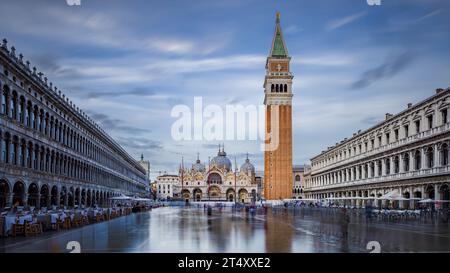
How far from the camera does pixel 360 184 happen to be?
202 ft

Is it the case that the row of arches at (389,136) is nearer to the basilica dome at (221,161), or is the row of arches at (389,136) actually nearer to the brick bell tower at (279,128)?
the brick bell tower at (279,128)

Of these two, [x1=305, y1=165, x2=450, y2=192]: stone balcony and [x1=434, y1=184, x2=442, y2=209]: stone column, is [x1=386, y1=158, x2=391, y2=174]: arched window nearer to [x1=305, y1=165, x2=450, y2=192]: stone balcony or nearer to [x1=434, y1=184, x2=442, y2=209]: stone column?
[x1=305, y1=165, x2=450, y2=192]: stone balcony

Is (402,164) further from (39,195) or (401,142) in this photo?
(39,195)

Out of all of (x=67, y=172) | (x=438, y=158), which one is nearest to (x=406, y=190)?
(x=438, y=158)

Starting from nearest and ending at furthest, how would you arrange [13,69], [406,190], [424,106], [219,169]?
1. [13,69]
2. [424,106]
3. [406,190]
4. [219,169]

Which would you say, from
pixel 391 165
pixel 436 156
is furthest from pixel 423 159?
pixel 391 165

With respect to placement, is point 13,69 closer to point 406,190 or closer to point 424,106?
point 424,106

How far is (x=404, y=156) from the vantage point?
1866 inches

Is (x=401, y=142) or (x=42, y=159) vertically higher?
(x=401, y=142)

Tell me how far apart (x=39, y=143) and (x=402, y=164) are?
34.8 m

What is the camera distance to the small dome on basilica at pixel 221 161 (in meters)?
149

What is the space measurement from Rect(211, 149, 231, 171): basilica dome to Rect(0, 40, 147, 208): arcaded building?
9055cm

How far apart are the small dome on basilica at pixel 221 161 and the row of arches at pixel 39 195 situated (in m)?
95.8
